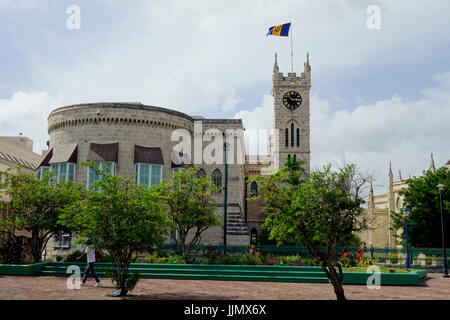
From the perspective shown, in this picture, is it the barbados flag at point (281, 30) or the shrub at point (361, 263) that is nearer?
the shrub at point (361, 263)

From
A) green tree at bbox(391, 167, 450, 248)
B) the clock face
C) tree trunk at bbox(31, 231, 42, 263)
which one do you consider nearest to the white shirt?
tree trunk at bbox(31, 231, 42, 263)

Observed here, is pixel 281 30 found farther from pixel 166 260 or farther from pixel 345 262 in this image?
pixel 166 260

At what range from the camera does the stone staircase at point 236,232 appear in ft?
107

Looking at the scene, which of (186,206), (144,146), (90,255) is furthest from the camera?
(144,146)

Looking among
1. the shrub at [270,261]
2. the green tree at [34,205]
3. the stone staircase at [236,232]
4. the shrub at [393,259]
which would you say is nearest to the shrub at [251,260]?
the shrub at [270,261]

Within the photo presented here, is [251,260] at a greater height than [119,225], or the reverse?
[119,225]

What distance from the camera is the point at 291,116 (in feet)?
181

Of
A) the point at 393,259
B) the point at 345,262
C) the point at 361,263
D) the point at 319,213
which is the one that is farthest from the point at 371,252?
the point at 319,213

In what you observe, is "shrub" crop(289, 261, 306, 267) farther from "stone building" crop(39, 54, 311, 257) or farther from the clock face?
the clock face

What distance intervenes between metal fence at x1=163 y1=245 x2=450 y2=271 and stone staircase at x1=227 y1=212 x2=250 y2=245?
6735 millimetres

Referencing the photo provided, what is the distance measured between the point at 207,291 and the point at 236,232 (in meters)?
17.5

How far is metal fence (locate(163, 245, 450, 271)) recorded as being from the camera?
81.9 feet

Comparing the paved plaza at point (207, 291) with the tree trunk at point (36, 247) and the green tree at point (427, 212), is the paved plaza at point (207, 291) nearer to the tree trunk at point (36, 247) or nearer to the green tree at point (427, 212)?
the tree trunk at point (36, 247)

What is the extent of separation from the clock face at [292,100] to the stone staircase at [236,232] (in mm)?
25500
